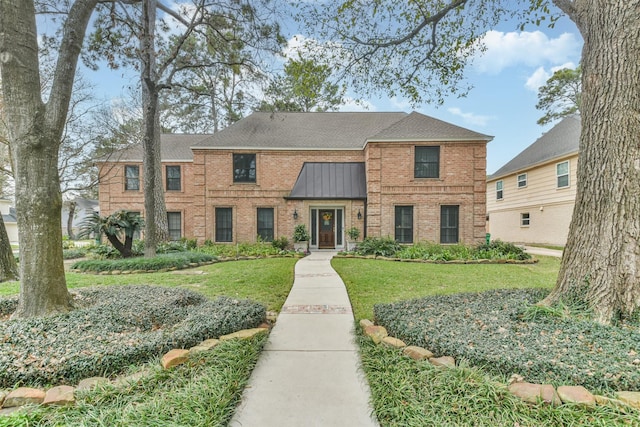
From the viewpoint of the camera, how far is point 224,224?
47.1ft

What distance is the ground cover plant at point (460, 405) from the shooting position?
1.91 m

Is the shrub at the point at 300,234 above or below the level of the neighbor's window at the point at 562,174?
below

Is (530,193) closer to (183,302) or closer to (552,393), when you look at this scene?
(552,393)

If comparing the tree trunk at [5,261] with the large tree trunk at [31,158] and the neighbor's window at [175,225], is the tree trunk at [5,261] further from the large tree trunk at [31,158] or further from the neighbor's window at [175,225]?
the neighbor's window at [175,225]

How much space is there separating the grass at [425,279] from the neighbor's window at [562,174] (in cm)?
675

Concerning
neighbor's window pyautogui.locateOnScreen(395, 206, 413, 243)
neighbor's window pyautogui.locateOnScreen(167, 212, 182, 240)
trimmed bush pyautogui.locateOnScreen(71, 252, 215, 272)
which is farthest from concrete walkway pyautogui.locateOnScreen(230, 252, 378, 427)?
neighbor's window pyautogui.locateOnScreen(167, 212, 182, 240)

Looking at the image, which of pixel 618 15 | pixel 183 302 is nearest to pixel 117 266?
pixel 183 302

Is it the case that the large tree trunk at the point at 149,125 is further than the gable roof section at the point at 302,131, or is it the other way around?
the gable roof section at the point at 302,131

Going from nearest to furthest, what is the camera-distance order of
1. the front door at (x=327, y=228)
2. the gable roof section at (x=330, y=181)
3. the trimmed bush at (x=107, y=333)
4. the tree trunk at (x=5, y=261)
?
the trimmed bush at (x=107, y=333) → the tree trunk at (x=5, y=261) → the gable roof section at (x=330, y=181) → the front door at (x=327, y=228)

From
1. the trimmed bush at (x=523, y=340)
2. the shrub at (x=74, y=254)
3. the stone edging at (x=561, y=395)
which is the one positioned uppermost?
the trimmed bush at (x=523, y=340)

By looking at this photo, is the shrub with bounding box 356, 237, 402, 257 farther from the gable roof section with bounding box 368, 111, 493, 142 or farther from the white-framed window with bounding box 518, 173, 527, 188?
the white-framed window with bounding box 518, 173, 527, 188

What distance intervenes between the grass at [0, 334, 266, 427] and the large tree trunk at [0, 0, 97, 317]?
209 centimetres

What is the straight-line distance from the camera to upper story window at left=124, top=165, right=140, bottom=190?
16.2 metres

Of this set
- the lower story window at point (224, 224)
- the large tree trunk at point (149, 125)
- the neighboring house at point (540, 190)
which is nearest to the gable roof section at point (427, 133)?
the neighboring house at point (540, 190)
